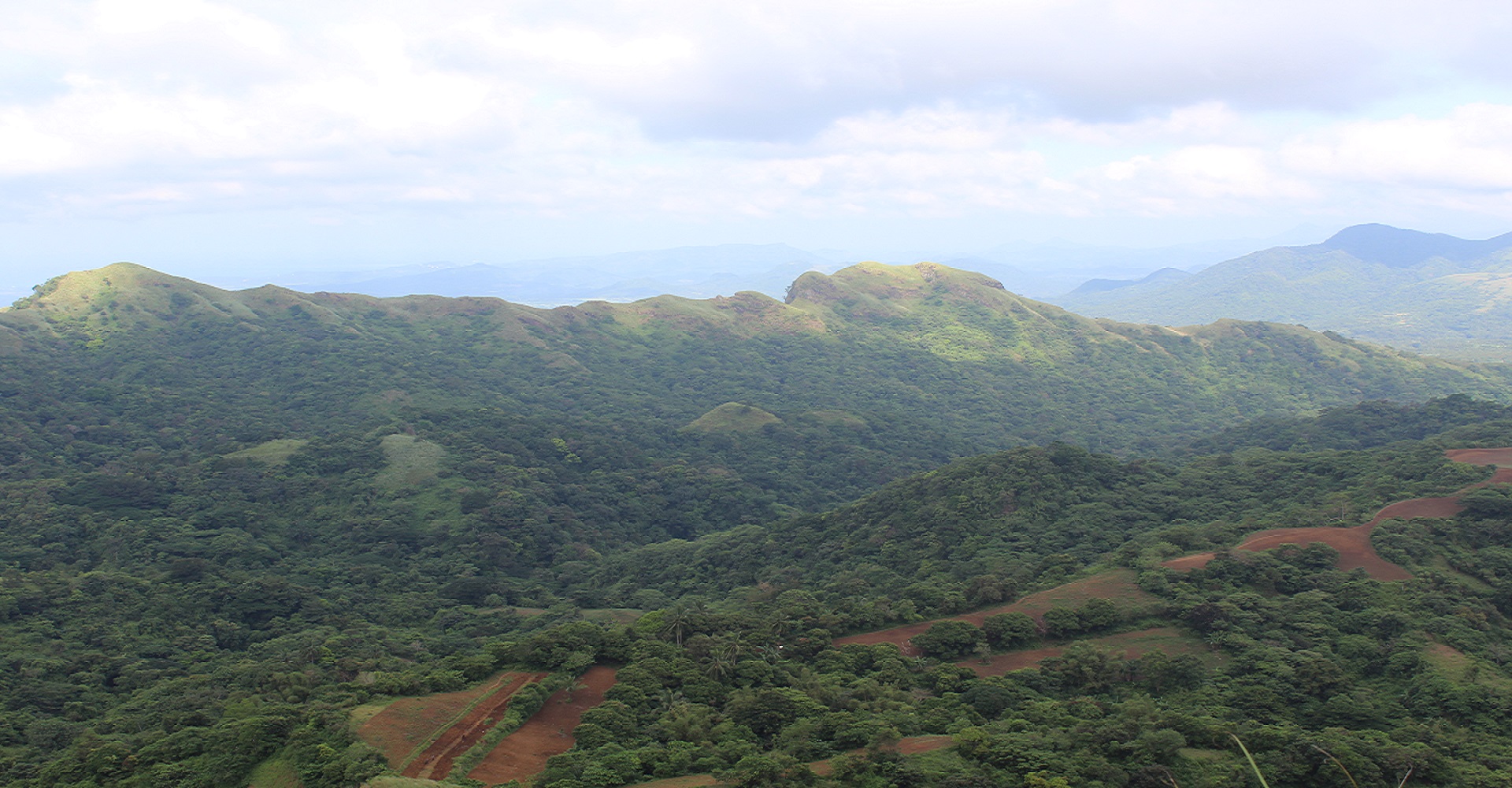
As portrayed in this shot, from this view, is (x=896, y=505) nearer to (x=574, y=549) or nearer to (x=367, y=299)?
(x=574, y=549)

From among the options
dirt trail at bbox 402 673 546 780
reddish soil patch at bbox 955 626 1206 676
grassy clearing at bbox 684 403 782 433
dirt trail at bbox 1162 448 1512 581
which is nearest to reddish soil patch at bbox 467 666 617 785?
dirt trail at bbox 402 673 546 780

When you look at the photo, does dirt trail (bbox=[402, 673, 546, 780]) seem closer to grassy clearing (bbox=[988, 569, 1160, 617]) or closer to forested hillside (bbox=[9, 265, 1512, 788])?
forested hillside (bbox=[9, 265, 1512, 788])

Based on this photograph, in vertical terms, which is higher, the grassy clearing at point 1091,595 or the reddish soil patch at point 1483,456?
the reddish soil patch at point 1483,456

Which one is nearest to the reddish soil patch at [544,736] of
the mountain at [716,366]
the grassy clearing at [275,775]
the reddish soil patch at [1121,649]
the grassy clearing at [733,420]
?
the grassy clearing at [275,775]

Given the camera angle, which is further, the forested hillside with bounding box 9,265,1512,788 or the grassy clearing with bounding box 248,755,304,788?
the forested hillside with bounding box 9,265,1512,788

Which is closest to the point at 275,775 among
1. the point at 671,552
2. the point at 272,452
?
the point at 671,552

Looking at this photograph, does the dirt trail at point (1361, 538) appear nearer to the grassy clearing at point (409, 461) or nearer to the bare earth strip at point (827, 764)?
the bare earth strip at point (827, 764)
